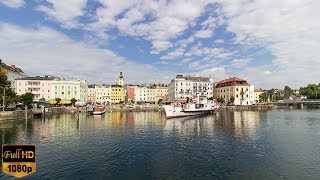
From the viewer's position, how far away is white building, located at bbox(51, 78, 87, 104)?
158m

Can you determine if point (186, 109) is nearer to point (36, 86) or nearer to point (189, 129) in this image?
point (189, 129)

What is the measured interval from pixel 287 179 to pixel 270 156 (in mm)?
9289

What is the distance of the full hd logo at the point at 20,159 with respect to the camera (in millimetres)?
9812

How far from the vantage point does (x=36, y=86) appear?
149875 millimetres

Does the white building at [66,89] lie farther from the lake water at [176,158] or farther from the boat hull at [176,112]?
the lake water at [176,158]

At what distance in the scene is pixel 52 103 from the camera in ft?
505

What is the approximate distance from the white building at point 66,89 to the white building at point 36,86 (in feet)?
9.34

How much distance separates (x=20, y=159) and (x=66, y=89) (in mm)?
160148

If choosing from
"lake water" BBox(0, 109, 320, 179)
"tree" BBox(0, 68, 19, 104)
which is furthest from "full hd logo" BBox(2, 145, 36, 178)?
"tree" BBox(0, 68, 19, 104)

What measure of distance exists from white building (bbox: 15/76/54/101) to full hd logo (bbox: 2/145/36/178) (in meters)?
149

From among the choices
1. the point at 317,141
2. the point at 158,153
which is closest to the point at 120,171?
the point at 158,153

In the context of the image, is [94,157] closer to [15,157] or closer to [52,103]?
[15,157]

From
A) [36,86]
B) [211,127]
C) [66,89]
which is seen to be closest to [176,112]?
[211,127]

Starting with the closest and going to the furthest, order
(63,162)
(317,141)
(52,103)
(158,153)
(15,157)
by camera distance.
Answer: (15,157), (63,162), (158,153), (317,141), (52,103)
